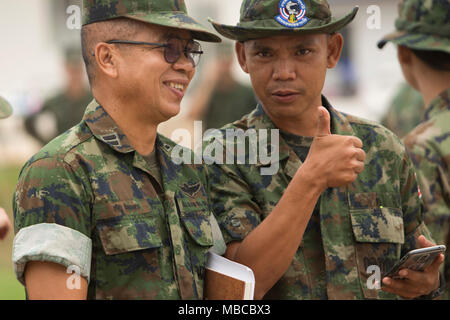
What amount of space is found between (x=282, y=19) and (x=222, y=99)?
21.6 feet

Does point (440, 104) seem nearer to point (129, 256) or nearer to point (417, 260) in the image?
point (417, 260)

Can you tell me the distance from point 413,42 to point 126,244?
2455mm

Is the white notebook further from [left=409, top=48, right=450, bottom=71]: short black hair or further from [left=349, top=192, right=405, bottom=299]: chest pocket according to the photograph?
[left=409, top=48, right=450, bottom=71]: short black hair

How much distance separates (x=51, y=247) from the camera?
2783 mm

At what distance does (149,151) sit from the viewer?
3.30 metres

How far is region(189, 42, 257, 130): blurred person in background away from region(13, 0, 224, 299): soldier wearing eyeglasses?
6410 mm

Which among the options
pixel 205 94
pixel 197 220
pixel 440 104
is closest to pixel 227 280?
pixel 197 220

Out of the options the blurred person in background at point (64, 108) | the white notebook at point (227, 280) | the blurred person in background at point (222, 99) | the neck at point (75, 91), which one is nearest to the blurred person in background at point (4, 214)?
the white notebook at point (227, 280)

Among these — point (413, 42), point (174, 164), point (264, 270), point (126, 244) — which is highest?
point (413, 42)

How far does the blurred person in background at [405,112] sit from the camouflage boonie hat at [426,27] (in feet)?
10.7

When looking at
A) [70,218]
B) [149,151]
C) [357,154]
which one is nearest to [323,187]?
[357,154]

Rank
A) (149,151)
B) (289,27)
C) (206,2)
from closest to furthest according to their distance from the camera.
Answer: (149,151)
(289,27)
(206,2)

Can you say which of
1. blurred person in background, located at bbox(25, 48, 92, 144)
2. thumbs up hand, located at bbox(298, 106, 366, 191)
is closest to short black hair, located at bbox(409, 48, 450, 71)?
thumbs up hand, located at bbox(298, 106, 366, 191)

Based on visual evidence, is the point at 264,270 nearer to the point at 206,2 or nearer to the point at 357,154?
the point at 357,154
